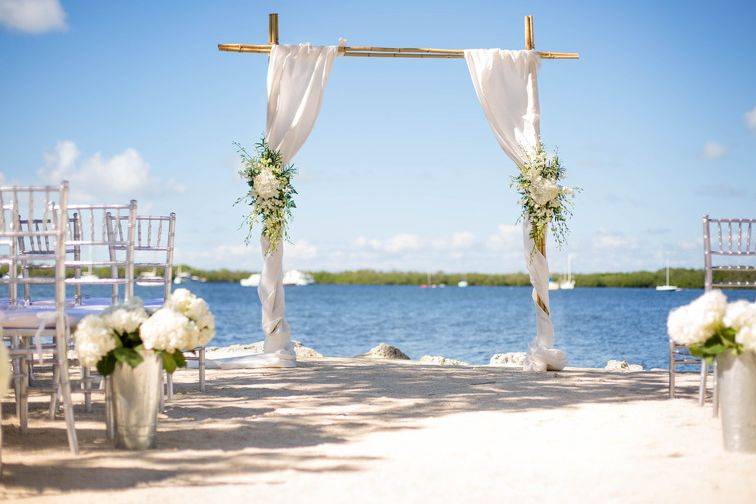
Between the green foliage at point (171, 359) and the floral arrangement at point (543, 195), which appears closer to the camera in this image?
the green foliage at point (171, 359)

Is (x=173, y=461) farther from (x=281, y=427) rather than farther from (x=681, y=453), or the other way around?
(x=681, y=453)

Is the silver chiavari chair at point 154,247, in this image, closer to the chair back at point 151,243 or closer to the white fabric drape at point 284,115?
the chair back at point 151,243

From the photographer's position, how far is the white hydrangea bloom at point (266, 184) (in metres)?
7.66

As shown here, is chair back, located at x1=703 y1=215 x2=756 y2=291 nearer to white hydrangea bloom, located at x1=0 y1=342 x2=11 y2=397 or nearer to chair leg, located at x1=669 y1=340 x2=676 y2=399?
chair leg, located at x1=669 y1=340 x2=676 y2=399

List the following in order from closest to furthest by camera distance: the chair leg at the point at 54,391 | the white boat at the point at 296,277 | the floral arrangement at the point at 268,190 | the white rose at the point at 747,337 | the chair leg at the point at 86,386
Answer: the white rose at the point at 747,337, the chair leg at the point at 54,391, the chair leg at the point at 86,386, the floral arrangement at the point at 268,190, the white boat at the point at 296,277

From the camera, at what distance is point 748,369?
4086 mm

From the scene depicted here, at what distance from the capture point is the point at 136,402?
13.9 ft

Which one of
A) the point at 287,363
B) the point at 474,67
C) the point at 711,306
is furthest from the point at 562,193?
the point at 711,306

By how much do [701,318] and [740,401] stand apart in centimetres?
45

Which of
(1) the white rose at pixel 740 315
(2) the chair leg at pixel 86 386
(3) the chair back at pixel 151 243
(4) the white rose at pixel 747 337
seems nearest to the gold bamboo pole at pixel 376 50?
(3) the chair back at pixel 151 243

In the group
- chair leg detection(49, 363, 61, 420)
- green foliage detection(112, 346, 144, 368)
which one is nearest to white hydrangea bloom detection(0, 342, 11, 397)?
green foliage detection(112, 346, 144, 368)

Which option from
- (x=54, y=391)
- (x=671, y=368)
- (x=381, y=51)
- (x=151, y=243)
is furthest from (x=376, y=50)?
(x=54, y=391)

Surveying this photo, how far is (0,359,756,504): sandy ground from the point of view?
349cm

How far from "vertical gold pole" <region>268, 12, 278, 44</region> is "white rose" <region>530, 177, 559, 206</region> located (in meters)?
2.83
